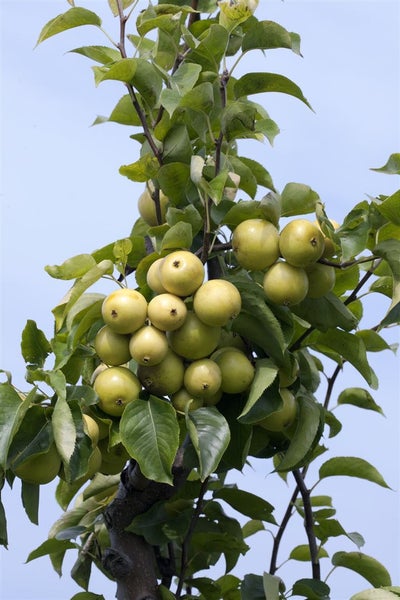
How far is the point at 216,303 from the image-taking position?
5.47ft

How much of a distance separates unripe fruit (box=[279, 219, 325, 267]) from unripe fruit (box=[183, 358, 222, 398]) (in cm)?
23

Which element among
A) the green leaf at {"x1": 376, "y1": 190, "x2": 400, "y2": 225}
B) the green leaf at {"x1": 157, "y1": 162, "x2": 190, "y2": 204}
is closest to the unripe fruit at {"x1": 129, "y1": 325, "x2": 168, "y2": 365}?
the green leaf at {"x1": 157, "y1": 162, "x2": 190, "y2": 204}

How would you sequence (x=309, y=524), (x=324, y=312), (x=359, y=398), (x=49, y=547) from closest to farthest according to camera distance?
(x=324, y=312)
(x=49, y=547)
(x=309, y=524)
(x=359, y=398)

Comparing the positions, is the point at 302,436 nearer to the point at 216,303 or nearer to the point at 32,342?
the point at 216,303

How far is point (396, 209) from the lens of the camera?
1.79m

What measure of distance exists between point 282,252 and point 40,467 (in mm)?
553

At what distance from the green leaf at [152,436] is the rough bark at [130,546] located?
0.97 ft

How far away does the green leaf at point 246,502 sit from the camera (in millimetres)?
2174

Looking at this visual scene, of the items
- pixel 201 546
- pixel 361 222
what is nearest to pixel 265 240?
pixel 361 222

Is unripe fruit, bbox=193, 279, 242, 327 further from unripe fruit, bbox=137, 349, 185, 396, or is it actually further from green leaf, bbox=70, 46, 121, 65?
green leaf, bbox=70, 46, 121, 65

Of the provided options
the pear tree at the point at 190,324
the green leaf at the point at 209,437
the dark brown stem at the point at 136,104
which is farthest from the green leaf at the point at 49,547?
the dark brown stem at the point at 136,104

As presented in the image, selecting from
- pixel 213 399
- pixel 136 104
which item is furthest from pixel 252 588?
pixel 136 104

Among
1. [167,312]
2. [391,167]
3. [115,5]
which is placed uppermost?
[115,5]

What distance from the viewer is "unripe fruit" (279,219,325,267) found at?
1.71m
